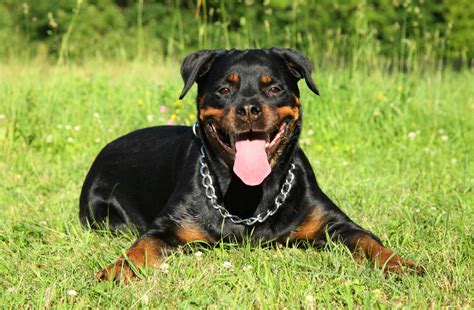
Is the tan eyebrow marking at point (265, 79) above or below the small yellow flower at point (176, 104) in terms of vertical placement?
above

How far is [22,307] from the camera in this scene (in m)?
3.02

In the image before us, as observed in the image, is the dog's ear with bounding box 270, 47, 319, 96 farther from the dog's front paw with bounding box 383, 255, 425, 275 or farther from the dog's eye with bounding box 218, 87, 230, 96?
the dog's front paw with bounding box 383, 255, 425, 275

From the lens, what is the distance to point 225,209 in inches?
154

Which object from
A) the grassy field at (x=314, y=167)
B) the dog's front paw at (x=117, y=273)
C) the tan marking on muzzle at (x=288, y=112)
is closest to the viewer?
the grassy field at (x=314, y=167)

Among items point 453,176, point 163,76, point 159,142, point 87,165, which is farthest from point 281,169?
point 163,76

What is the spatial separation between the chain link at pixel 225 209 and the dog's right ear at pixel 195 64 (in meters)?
0.44

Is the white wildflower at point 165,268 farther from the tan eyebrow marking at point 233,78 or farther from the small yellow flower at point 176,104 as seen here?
the small yellow flower at point 176,104

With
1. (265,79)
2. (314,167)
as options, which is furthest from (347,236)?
(314,167)

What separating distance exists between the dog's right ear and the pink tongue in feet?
1.55

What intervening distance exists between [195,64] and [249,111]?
529mm

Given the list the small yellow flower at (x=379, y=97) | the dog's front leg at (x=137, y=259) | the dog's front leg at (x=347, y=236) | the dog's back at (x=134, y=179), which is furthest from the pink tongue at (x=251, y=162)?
the small yellow flower at (x=379, y=97)

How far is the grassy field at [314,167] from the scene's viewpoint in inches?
123

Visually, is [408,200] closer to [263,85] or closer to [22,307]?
[263,85]

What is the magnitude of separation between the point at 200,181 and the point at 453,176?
257 cm
